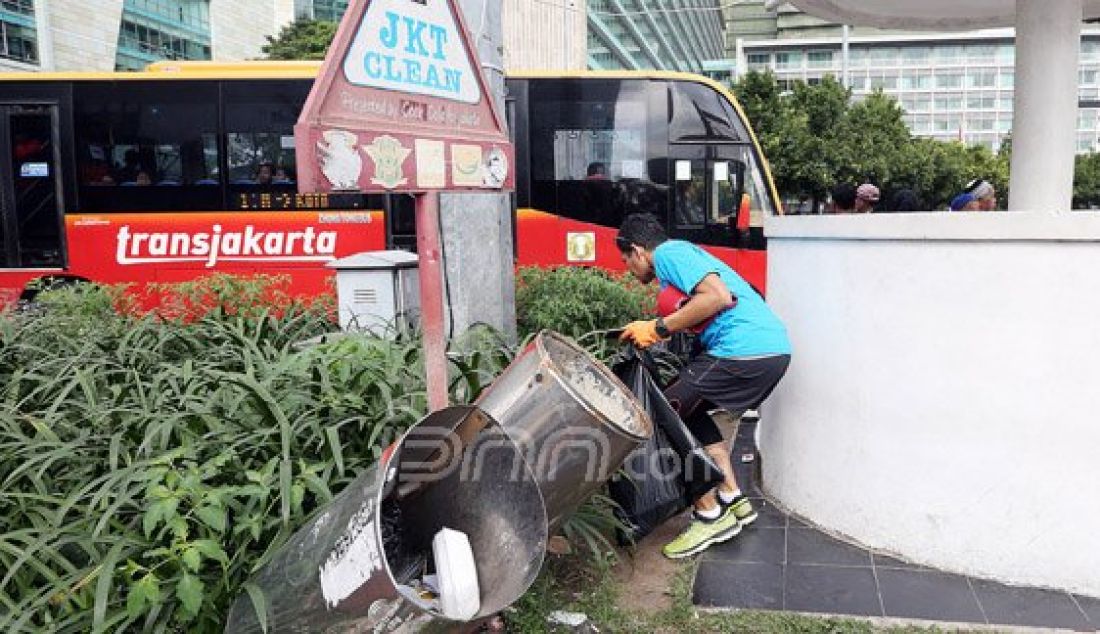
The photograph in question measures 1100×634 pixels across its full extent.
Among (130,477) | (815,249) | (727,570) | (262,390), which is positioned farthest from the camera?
(815,249)

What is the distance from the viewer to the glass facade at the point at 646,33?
46103 mm

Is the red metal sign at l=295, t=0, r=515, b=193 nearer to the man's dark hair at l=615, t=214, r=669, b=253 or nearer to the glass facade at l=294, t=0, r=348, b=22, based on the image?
the man's dark hair at l=615, t=214, r=669, b=253

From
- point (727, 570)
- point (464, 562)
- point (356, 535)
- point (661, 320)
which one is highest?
point (661, 320)

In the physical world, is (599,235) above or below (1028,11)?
below

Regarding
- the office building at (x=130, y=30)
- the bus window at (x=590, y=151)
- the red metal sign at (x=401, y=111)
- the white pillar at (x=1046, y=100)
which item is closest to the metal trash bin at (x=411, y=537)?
the red metal sign at (x=401, y=111)

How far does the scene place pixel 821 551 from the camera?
3.51 m

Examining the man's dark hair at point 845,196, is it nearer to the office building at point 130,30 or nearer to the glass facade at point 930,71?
the office building at point 130,30

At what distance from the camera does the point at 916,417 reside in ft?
10.7

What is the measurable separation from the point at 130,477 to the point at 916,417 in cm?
281

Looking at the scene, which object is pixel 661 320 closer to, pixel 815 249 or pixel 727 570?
pixel 815 249

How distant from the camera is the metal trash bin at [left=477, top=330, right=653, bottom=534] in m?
2.45

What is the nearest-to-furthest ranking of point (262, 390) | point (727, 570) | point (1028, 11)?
point (262, 390), point (727, 570), point (1028, 11)

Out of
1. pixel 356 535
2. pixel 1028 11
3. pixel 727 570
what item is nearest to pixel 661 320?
pixel 727 570

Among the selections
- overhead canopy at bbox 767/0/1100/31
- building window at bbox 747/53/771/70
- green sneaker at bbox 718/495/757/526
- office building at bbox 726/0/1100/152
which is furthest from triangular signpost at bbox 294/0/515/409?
building window at bbox 747/53/771/70
